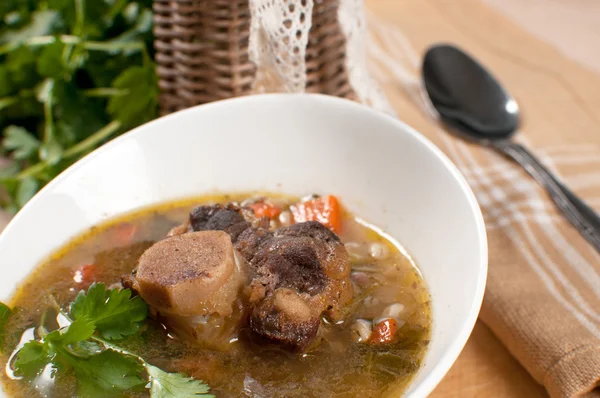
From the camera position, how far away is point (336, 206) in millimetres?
2342

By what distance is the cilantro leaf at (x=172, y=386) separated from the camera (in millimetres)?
1639

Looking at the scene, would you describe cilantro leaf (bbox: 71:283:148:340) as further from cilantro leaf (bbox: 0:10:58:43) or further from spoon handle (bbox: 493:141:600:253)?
cilantro leaf (bbox: 0:10:58:43)

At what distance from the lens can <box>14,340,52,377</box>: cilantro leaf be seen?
5.53 ft

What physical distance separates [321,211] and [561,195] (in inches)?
40.3

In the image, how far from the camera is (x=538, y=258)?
98.7 inches

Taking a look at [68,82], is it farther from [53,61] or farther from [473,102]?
[473,102]

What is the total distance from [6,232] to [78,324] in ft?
1.55

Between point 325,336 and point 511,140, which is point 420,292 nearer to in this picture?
point 325,336

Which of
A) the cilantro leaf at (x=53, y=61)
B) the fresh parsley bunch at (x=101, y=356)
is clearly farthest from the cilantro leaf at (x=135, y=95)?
the fresh parsley bunch at (x=101, y=356)

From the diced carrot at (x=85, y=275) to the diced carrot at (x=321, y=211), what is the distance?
667 millimetres

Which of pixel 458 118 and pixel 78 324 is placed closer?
pixel 78 324

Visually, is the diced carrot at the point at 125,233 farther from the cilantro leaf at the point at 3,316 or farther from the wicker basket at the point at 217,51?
the wicker basket at the point at 217,51

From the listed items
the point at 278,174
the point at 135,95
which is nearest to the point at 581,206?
the point at 278,174

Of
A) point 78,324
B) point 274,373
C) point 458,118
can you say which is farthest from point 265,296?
point 458,118
